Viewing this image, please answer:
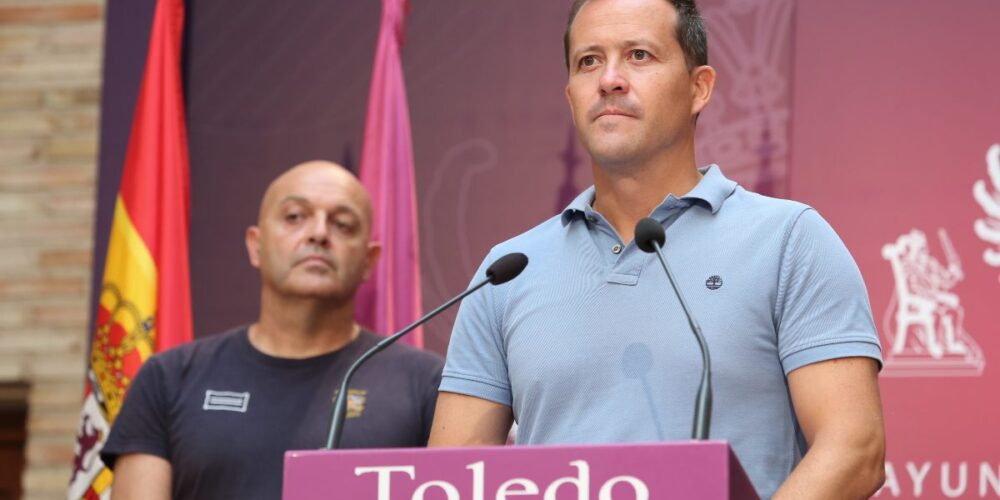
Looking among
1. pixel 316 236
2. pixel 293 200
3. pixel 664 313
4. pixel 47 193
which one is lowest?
pixel 664 313

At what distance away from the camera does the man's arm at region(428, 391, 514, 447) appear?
1.82 m

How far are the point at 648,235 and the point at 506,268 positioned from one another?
184 mm

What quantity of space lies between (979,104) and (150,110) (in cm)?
213

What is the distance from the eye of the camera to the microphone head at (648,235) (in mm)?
1649

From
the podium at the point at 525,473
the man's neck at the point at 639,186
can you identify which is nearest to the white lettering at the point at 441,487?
the podium at the point at 525,473

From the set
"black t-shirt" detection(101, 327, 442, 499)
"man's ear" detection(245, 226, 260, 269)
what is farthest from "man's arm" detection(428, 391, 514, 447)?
"man's ear" detection(245, 226, 260, 269)

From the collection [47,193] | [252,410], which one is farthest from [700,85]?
[47,193]

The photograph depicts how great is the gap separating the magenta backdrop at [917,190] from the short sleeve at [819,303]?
1.71 metres

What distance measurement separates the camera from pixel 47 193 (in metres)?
4.16

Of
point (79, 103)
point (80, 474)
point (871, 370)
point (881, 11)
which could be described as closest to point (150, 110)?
point (79, 103)

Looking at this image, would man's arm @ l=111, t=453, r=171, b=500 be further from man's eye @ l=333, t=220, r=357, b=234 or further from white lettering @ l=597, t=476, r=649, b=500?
white lettering @ l=597, t=476, r=649, b=500

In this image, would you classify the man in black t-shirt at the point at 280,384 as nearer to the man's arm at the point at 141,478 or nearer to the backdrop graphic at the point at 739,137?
the man's arm at the point at 141,478

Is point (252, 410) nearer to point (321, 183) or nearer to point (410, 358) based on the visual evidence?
point (410, 358)

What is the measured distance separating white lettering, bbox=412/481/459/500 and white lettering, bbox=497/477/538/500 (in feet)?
0.15
